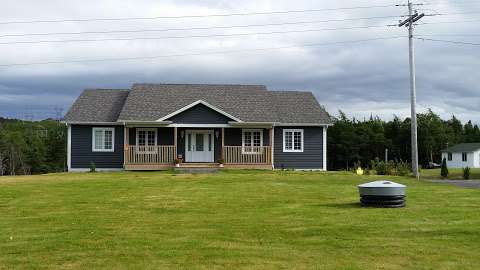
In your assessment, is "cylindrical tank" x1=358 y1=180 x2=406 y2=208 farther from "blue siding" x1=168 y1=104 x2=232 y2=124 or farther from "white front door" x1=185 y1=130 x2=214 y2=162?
"white front door" x1=185 y1=130 x2=214 y2=162

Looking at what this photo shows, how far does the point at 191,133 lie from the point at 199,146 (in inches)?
35.9

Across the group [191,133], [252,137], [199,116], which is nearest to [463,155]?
[252,137]

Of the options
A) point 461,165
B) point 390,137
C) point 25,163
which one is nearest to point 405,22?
point 390,137

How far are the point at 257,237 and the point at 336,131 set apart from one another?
4793 cm

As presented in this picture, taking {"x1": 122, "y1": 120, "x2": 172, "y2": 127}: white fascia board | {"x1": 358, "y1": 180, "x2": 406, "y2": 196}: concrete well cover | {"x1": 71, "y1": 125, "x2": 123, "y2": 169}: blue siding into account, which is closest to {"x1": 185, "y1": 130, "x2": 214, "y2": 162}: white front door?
{"x1": 122, "y1": 120, "x2": 172, "y2": 127}: white fascia board

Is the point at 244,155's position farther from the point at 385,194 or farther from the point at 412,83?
the point at 385,194

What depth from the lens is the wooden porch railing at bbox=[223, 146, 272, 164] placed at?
33594mm

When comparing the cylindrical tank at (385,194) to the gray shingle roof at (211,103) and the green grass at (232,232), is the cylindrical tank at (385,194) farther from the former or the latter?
the gray shingle roof at (211,103)

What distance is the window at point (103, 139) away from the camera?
1335 inches

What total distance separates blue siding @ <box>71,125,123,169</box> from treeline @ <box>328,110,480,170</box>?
2290 centimetres

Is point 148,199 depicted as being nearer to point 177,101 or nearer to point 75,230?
point 75,230

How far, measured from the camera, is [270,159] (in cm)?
3344

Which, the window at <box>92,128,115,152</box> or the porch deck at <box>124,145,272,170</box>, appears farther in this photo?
the window at <box>92,128,115,152</box>

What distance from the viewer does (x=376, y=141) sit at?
5872 centimetres
